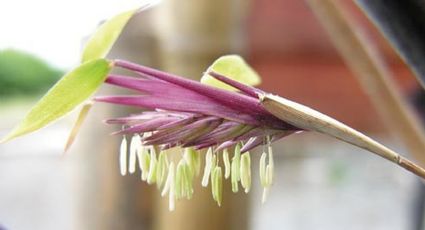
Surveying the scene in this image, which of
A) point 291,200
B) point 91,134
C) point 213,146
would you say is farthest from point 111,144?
point 291,200

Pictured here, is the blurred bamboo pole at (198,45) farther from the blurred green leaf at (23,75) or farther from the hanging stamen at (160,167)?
the blurred green leaf at (23,75)

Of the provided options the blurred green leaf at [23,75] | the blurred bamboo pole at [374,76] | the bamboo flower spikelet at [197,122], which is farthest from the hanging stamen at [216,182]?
the blurred green leaf at [23,75]

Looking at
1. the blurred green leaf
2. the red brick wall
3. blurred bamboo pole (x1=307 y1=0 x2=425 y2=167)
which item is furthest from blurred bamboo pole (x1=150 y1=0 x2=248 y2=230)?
the blurred green leaf

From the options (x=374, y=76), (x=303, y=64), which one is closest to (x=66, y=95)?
(x=374, y=76)

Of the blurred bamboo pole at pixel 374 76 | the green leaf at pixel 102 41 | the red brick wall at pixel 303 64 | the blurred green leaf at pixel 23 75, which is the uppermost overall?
the blurred green leaf at pixel 23 75

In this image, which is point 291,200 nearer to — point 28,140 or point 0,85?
point 28,140

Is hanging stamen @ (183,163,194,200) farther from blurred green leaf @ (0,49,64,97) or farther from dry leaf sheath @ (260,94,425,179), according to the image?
blurred green leaf @ (0,49,64,97)
